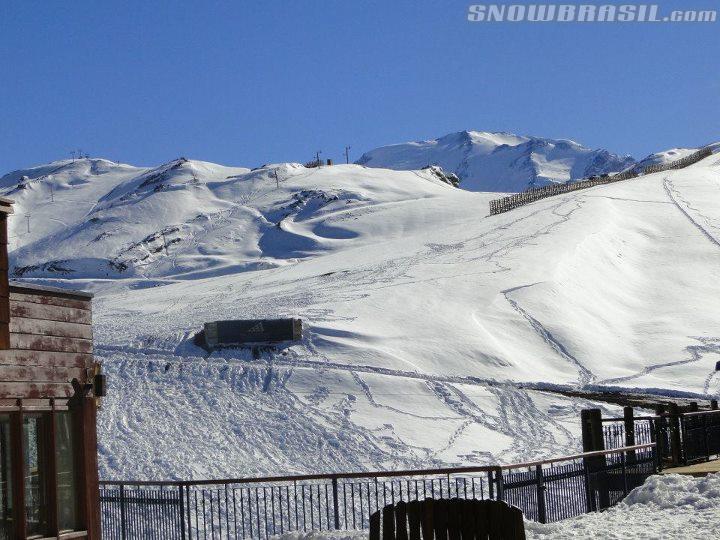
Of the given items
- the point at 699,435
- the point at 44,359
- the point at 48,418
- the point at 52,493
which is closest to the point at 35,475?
the point at 52,493

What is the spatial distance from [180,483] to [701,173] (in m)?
71.5

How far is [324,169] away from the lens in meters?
106

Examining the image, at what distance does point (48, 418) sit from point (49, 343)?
1154 millimetres

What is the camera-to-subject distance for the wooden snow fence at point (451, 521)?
9.22 m

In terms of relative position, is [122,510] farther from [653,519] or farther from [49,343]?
[653,519]

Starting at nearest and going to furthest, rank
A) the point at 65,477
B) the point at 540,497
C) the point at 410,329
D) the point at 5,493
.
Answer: the point at 5,493 < the point at 65,477 < the point at 540,497 < the point at 410,329

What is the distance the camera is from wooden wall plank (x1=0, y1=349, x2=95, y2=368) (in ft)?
48.3

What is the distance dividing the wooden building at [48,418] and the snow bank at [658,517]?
6.57 m

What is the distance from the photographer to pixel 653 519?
49.1 feet

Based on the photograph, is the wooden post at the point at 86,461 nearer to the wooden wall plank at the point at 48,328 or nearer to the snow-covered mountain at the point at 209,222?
the wooden wall plank at the point at 48,328

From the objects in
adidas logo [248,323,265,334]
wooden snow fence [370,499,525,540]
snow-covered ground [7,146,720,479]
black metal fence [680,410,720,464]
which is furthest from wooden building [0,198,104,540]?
adidas logo [248,323,265,334]

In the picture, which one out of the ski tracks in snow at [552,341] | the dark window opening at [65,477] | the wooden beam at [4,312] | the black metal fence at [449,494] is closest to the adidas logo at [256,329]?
the ski tracks in snow at [552,341]

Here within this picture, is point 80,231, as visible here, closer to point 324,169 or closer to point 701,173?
point 324,169

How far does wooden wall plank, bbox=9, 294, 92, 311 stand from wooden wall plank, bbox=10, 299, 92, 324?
5 centimetres
